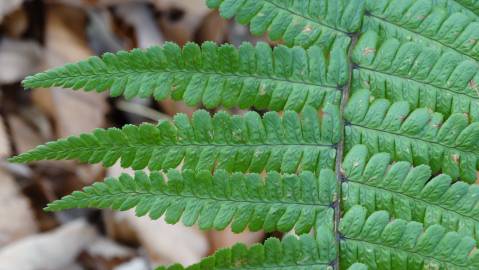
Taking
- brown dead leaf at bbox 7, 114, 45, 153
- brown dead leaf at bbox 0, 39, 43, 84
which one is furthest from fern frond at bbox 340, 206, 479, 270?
brown dead leaf at bbox 0, 39, 43, 84

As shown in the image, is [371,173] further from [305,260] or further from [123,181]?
[123,181]

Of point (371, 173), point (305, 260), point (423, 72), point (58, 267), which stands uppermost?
point (423, 72)

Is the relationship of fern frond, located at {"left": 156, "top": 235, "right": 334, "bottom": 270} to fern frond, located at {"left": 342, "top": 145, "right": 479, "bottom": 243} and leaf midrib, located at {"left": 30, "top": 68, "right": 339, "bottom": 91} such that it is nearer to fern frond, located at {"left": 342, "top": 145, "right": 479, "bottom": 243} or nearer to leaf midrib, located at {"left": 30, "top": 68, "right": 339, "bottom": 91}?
fern frond, located at {"left": 342, "top": 145, "right": 479, "bottom": 243}

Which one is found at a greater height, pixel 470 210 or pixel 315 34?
pixel 315 34

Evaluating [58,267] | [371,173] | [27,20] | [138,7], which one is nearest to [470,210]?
[371,173]

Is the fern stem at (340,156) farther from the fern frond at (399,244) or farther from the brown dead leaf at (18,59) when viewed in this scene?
the brown dead leaf at (18,59)

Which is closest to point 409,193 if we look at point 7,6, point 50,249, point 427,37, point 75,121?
point 427,37

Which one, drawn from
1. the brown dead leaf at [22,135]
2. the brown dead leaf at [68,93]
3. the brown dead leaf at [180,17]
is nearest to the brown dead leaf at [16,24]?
the brown dead leaf at [68,93]
